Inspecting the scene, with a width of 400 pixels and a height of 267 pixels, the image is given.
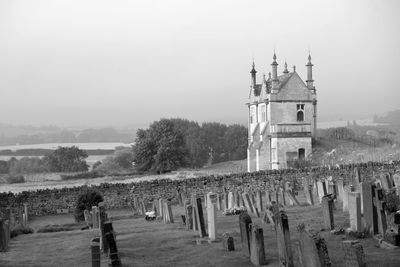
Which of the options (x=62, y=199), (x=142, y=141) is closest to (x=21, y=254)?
(x=62, y=199)

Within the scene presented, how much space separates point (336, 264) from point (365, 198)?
3.68m

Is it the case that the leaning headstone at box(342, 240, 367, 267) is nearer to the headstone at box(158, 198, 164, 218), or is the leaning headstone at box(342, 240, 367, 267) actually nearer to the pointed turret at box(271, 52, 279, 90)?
the headstone at box(158, 198, 164, 218)

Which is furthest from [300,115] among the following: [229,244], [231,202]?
[229,244]

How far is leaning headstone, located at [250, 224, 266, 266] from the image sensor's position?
12.6m

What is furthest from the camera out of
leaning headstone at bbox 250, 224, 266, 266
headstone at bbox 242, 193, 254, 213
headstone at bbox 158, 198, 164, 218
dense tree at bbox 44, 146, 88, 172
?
dense tree at bbox 44, 146, 88, 172

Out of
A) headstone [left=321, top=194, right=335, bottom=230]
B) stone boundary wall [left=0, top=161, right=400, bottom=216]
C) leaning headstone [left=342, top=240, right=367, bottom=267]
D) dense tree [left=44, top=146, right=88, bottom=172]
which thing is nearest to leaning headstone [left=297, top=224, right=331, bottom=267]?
leaning headstone [left=342, top=240, right=367, bottom=267]

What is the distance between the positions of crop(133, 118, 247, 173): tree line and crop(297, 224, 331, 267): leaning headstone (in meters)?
68.2

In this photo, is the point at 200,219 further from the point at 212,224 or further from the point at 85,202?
the point at 85,202

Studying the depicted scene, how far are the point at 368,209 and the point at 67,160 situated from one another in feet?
324

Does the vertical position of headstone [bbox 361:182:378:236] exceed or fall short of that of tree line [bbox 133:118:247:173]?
it falls short

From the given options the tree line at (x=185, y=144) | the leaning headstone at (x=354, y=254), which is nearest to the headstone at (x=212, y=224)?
the leaning headstone at (x=354, y=254)

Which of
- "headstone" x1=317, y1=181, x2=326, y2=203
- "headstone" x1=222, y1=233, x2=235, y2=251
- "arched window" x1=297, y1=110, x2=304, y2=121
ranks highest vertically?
"arched window" x1=297, y1=110, x2=304, y2=121

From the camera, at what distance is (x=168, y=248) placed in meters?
16.0

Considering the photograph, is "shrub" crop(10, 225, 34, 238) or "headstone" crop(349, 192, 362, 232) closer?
"headstone" crop(349, 192, 362, 232)
